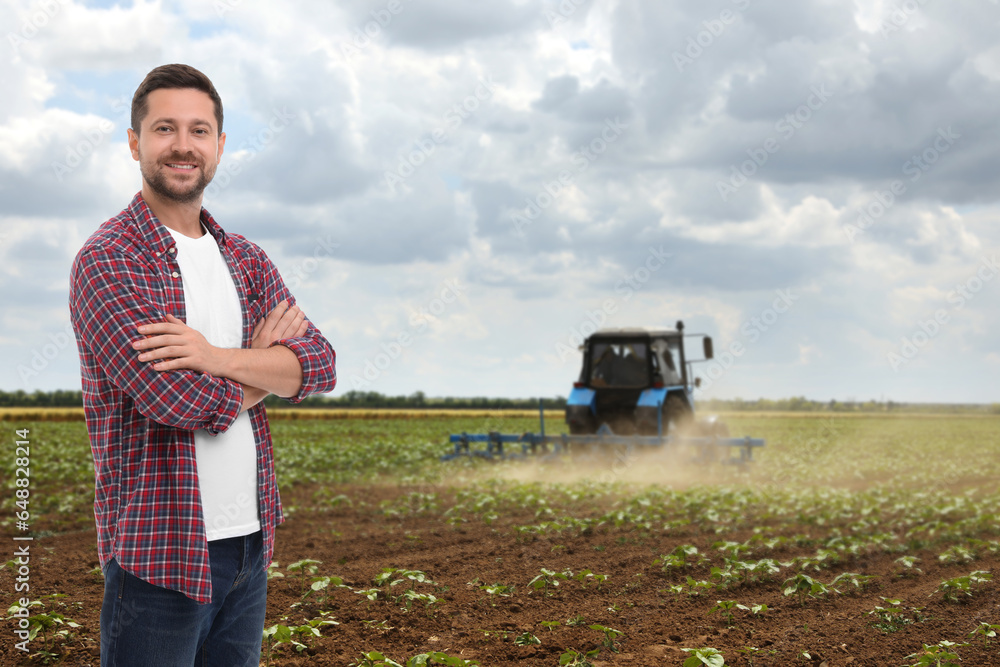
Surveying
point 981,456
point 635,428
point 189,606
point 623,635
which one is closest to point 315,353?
point 189,606

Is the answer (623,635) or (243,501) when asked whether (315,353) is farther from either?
(623,635)

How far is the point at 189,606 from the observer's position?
88.6 inches

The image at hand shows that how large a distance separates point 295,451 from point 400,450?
2.71 meters

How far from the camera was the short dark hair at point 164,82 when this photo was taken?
95.0 inches

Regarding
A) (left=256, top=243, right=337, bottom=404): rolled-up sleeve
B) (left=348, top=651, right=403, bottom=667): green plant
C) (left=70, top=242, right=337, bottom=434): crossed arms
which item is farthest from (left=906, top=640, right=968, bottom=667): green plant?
(left=70, top=242, right=337, bottom=434): crossed arms

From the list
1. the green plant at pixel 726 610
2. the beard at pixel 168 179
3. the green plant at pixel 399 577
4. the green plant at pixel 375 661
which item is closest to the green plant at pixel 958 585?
the green plant at pixel 726 610

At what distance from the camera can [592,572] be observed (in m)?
6.35

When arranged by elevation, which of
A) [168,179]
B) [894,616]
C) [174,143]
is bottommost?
[894,616]

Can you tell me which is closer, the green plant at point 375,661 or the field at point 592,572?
the green plant at point 375,661

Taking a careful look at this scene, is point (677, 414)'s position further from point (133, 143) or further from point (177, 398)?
point (177, 398)

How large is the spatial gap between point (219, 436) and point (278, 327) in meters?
0.47

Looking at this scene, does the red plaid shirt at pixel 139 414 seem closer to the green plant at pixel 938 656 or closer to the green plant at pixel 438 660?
the green plant at pixel 438 660

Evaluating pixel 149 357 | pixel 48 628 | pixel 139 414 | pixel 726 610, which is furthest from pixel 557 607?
pixel 149 357

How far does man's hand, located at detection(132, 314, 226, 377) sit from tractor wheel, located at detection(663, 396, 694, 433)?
1475 cm
